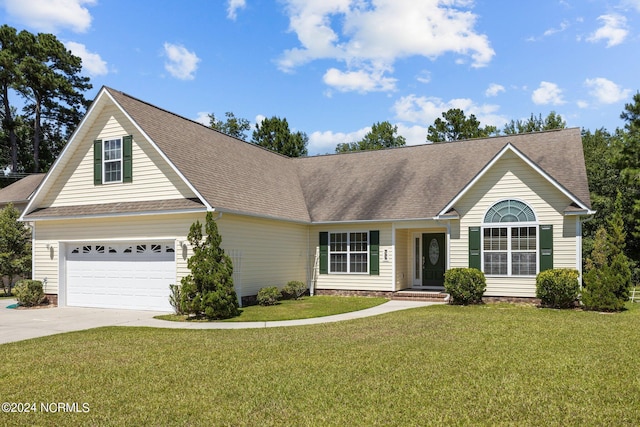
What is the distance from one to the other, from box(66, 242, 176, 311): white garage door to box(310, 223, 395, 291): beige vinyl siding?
671 cm

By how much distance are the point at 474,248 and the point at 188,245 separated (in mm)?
9460

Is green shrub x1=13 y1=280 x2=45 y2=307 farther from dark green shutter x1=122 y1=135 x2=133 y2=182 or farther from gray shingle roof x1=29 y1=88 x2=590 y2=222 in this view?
dark green shutter x1=122 y1=135 x2=133 y2=182

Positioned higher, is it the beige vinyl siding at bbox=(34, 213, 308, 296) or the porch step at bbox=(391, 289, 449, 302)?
the beige vinyl siding at bbox=(34, 213, 308, 296)

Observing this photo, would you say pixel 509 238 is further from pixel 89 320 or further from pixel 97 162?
pixel 97 162

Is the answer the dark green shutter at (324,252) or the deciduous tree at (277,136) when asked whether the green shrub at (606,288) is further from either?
the deciduous tree at (277,136)

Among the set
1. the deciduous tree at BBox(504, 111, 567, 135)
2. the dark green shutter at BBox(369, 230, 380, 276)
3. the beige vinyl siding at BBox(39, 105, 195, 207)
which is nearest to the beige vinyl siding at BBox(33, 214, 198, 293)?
the beige vinyl siding at BBox(39, 105, 195, 207)

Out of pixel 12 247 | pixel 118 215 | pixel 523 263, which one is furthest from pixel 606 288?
pixel 12 247

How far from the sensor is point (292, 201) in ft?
70.8

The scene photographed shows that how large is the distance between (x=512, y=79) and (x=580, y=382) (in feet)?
56.6

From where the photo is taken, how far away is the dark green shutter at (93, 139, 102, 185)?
18219 millimetres

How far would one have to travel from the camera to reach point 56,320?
49.1 feet

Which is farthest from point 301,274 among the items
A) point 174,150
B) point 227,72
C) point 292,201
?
point 227,72

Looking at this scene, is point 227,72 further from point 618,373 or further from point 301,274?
point 618,373

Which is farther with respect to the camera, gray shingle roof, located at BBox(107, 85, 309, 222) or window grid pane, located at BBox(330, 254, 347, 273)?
window grid pane, located at BBox(330, 254, 347, 273)
